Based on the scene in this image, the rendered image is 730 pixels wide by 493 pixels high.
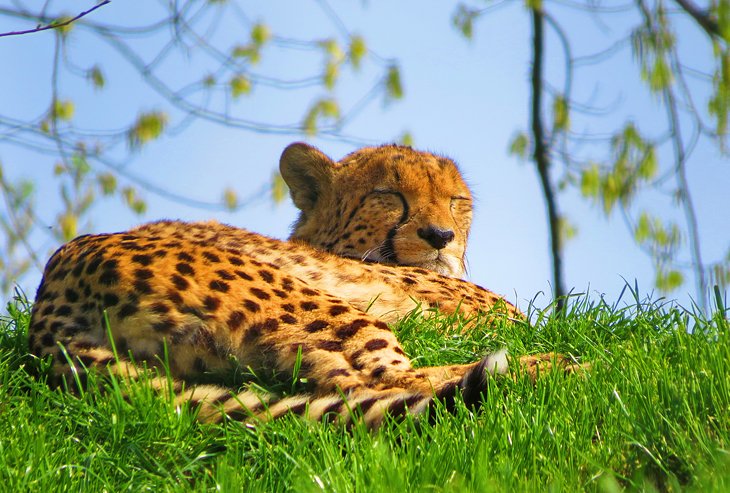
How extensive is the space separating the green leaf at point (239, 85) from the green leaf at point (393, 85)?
3.36 feet

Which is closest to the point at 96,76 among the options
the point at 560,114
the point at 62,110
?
the point at 62,110

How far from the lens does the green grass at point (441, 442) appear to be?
2660 mm

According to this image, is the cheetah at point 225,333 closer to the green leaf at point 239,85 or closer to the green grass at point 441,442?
the green grass at point 441,442

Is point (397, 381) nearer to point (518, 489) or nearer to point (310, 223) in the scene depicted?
point (518, 489)

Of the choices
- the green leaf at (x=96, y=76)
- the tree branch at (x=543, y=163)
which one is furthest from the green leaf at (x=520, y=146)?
the green leaf at (x=96, y=76)

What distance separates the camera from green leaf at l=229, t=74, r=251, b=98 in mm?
7074

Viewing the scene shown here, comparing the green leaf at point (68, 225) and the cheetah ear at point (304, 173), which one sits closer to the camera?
the cheetah ear at point (304, 173)

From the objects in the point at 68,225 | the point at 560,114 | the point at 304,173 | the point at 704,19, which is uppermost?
the point at 704,19

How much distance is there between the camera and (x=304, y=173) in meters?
6.18

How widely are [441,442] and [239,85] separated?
4.70 metres

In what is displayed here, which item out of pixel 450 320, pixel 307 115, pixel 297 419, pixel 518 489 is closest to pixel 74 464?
pixel 297 419

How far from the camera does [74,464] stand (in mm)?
3008

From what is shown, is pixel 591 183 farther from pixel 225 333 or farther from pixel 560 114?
pixel 225 333

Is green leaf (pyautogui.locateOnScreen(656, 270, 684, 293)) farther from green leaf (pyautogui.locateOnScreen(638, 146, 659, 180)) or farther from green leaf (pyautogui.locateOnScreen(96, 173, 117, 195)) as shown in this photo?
green leaf (pyautogui.locateOnScreen(96, 173, 117, 195))
